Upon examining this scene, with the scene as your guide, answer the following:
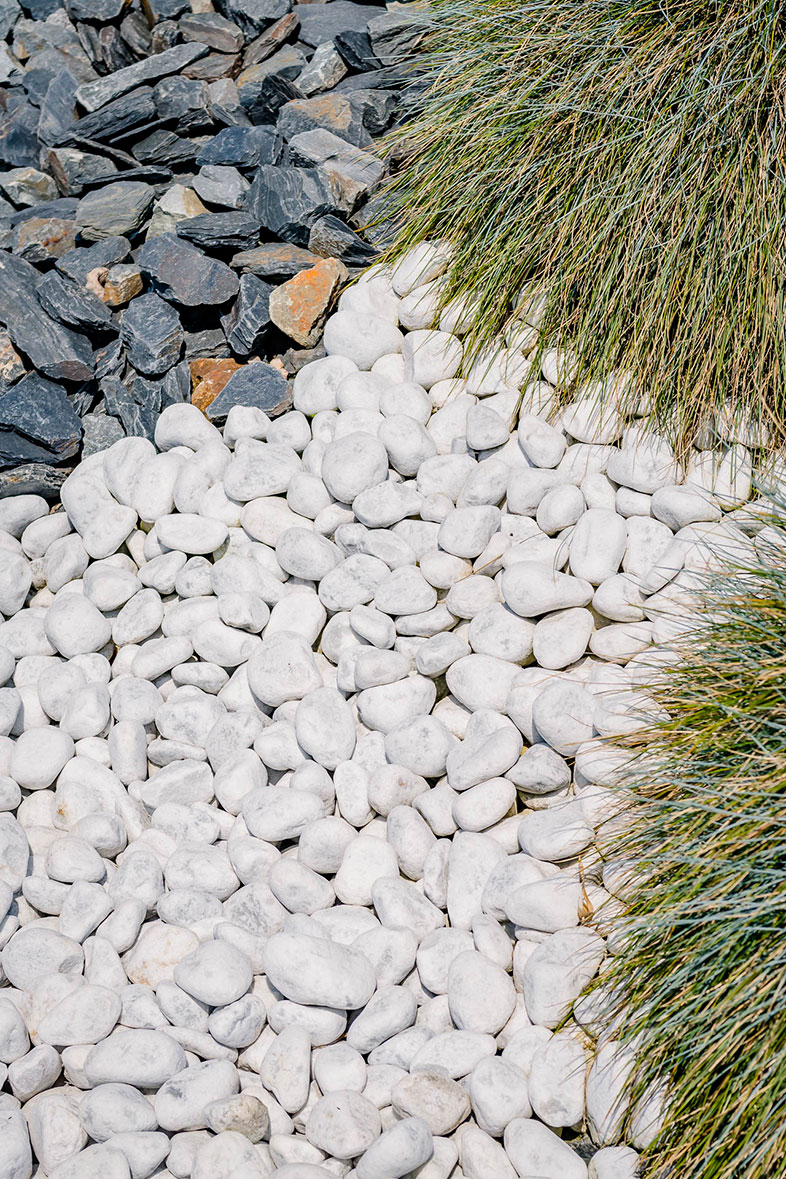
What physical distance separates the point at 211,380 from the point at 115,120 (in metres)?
1.19

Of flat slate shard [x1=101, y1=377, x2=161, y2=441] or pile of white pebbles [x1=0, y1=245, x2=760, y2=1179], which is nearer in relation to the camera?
pile of white pebbles [x1=0, y1=245, x2=760, y2=1179]

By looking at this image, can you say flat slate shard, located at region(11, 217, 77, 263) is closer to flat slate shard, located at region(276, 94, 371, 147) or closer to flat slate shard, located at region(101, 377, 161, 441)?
flat slate shard, located at region(101, 377, 161, 441)

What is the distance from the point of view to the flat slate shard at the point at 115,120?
326 cm

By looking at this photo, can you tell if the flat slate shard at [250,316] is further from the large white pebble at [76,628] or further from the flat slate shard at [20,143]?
the flat slate shard at [20,143]

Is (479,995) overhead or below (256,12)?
below

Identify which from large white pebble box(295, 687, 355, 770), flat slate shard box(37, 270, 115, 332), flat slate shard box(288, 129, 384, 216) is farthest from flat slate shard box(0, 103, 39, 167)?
large white pebble box(295, 687, 355, 770)

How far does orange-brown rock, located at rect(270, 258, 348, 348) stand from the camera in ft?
8.68

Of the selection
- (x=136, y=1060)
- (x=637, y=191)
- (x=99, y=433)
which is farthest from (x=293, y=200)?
(x=136, y=1060)

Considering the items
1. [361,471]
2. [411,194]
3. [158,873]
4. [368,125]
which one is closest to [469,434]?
[361,471]

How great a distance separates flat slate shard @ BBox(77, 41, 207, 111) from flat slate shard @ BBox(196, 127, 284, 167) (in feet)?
1.72

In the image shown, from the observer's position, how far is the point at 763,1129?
1.30 metres

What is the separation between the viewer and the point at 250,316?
2.69 m

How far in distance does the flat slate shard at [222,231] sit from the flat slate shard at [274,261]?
0.12ft

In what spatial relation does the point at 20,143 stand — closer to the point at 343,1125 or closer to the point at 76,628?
the point at 76,628
